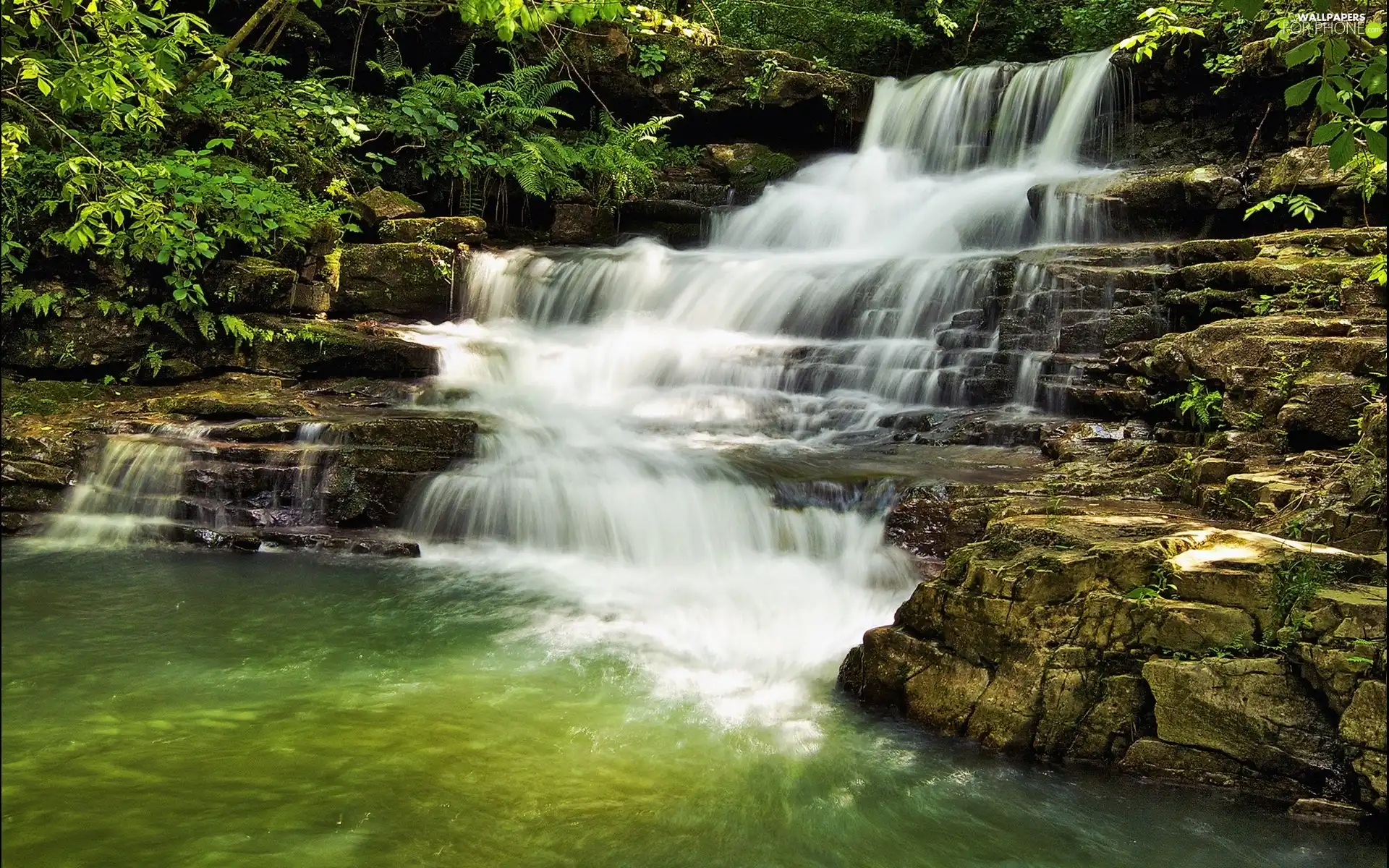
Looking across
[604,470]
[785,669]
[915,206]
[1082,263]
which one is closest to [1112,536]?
[785,669]

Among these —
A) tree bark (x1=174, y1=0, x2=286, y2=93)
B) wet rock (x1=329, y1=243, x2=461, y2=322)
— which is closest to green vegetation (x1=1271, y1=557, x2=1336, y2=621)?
tree bark (x1=174, y1=0, x2=286, y2=93)

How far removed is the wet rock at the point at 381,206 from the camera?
36.3 feet

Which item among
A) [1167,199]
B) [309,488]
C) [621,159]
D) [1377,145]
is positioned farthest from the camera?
[621,159]

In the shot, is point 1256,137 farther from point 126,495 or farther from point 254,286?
point 126,495

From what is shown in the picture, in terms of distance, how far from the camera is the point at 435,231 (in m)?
11.3

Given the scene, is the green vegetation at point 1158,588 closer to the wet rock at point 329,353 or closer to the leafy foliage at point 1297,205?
the leafy foliage at point 1297,205

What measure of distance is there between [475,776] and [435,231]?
29.4 feet

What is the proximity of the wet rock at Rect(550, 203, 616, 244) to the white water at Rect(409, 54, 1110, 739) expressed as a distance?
740mm

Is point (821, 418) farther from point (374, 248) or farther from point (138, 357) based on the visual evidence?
point (138, 357)

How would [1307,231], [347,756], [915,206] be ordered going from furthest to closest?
[915,206] → [1307,231] → [347,756]

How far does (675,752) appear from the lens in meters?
3.89

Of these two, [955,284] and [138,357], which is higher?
[955,284]

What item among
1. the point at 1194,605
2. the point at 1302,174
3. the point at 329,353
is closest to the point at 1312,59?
the point at 1194,605

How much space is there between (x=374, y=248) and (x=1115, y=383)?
793cm
